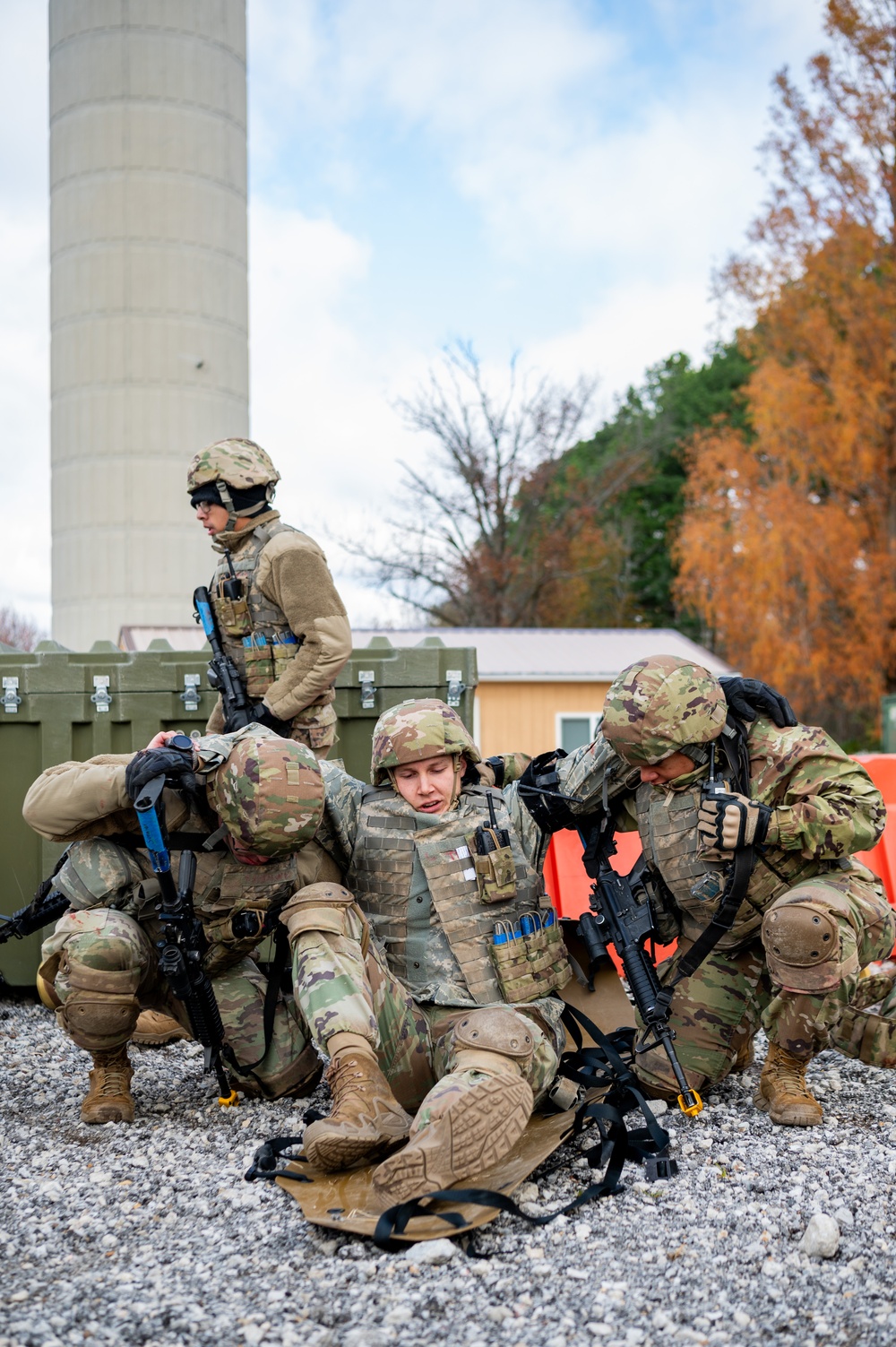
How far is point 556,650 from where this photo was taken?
18.5 meters

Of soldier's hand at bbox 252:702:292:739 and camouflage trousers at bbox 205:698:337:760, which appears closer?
soldier's hand at bbox 252:702:292:739

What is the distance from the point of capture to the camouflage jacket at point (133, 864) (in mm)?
4102

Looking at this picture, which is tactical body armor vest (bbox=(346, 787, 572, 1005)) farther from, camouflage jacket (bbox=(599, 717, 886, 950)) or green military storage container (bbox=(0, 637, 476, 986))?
green military storage container (bbox=(0, 637, 476, 986))

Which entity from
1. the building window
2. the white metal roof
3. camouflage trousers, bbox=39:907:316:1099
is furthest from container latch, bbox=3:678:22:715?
the building window

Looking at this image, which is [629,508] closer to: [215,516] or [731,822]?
[215,516]

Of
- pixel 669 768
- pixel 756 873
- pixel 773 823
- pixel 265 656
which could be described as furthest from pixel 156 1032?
pixel 773 823

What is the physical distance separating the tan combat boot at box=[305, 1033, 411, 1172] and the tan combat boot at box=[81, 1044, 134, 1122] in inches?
40.5

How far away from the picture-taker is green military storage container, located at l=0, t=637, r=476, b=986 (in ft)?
19.7

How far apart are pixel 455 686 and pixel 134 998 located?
2639 mm

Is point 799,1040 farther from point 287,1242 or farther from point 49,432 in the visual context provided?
point 49,432

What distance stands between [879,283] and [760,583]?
19.9 ft

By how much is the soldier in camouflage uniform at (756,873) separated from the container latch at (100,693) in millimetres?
2855

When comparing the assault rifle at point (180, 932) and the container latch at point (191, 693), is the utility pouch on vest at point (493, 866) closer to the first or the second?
the assault rifle at point (180, 932)

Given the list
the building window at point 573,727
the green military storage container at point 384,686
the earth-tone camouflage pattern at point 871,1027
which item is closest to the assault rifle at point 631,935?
the earth-tone camouflage pattern at point 871,1027
